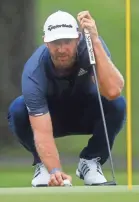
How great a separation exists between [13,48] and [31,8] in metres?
0.31

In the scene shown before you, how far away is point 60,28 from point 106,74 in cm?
22

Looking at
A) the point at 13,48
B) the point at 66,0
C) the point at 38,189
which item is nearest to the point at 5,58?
the point at 13,48

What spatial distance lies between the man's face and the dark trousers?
10.8 inches

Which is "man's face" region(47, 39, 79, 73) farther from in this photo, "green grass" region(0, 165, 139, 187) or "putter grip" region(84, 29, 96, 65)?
"green grass" region(0, 165, 139, 187)

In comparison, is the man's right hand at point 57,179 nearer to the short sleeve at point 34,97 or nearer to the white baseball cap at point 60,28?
the short sleeve at point 34,97

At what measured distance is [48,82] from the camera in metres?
3.59

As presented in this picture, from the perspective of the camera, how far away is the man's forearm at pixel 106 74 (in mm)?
3434

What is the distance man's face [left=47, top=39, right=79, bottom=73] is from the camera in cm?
342

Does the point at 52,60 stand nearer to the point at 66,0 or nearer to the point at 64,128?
the point at 64,128

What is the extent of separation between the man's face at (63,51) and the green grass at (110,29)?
329cm

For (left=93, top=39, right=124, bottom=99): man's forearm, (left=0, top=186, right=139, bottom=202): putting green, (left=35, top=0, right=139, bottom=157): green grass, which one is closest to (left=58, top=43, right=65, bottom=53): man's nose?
(left=93, top=39, right=124, bottom=99): man's forearm

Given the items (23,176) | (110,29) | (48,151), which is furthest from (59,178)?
(110,29)

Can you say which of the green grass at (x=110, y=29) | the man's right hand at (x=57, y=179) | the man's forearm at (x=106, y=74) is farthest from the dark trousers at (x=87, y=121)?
the green grass at (x=110, y=29)

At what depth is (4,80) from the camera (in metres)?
7.21
